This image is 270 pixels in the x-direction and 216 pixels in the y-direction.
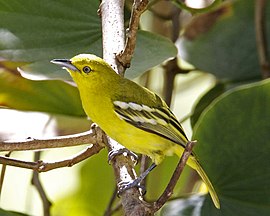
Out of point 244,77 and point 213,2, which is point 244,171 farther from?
point 244,77

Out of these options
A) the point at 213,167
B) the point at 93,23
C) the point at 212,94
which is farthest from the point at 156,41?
the point at 212,94

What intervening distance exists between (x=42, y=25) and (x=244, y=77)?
0.52 metres

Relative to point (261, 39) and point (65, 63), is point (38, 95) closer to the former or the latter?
point (65, 63)

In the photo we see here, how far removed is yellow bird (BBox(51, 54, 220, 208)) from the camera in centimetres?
118

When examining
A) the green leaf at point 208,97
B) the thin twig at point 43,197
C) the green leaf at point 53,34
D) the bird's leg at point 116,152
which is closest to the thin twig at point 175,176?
the bird's leg at point 116,152

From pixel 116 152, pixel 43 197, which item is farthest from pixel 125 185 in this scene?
pixel 43 197

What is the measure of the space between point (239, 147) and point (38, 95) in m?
0.40

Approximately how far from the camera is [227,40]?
5.19 feet

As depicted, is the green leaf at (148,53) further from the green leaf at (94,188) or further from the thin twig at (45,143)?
the green leaf at (94,188)

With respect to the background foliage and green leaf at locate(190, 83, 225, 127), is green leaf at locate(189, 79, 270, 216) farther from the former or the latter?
green leaf at locate(190, 83, 225, 127)

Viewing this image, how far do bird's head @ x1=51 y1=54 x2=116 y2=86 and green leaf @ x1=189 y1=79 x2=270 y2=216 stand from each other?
178mm

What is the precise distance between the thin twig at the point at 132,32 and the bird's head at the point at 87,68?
7 centimetres

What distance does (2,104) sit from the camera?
1.28 m

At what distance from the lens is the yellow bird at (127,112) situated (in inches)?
46.3
